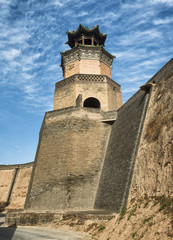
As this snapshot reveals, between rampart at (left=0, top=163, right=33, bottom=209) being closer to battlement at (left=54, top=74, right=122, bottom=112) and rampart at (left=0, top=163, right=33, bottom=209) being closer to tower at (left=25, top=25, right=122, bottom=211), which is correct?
tower at (left=25, top=25, right=122, bottom=211)

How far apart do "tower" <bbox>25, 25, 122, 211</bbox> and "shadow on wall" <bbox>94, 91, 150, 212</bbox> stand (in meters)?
0.88

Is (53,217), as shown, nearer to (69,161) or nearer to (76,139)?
(69,161)

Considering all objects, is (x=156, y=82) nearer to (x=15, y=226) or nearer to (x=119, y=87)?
(x=119, y=87)

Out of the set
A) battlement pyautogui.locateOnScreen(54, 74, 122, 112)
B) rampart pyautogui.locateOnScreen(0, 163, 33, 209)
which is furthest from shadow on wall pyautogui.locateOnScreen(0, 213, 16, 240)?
rampart pyautogui.locateOnScreen(0, 163, 33, 209)

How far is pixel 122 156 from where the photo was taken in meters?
10.1

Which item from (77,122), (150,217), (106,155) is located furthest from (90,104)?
(150,217)

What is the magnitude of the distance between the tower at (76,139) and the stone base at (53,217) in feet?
6.74

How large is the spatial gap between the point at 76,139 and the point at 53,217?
5.07m

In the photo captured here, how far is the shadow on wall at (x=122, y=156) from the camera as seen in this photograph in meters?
8.74

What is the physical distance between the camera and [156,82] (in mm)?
9977

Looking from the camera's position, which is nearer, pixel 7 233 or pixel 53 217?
pixel 7 233

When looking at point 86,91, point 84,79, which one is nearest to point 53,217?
point 86,91

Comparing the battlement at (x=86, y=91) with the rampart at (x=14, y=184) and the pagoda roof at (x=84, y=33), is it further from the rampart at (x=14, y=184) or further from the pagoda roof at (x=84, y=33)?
the rampart at (x=14, y=184)

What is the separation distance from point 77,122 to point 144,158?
630 centimetres
